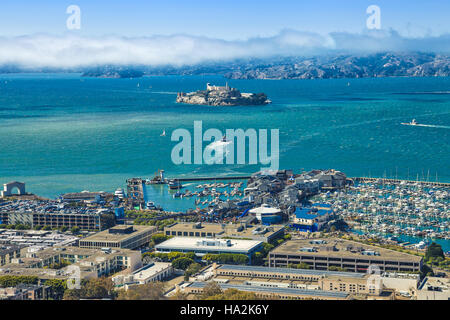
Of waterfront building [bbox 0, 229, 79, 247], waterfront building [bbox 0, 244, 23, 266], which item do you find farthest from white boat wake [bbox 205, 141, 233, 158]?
waterfront building [bbox 0, 244, 23, 266]

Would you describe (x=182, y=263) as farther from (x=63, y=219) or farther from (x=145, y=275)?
(x=63, y=219)

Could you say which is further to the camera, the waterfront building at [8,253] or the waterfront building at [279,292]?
the waterfront building at [8,253]

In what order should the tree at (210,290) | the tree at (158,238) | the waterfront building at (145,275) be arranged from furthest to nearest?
the tree at (158,238), the waterfront building at (145,275), the tree at (210,290)

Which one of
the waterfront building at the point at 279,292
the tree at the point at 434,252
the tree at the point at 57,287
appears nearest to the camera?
the waterfront building at the point at 279,292

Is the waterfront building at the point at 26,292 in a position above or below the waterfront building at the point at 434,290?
above

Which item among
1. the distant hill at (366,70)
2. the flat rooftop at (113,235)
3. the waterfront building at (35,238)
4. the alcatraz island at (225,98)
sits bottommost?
the waterfront building at (35,238)

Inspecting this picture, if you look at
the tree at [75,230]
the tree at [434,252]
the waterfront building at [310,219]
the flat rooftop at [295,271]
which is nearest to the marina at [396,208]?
the waterfront building at [310,219]

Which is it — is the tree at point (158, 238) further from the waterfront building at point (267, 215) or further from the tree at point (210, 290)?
the tree at point (210, 290)
